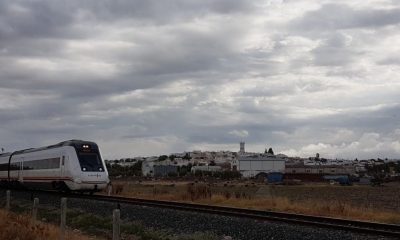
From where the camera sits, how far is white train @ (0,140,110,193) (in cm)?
3152

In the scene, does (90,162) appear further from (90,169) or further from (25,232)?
(25,232)

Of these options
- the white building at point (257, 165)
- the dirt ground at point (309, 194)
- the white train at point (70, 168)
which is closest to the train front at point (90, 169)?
the white train at point (70, 168)

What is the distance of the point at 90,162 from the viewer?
3238cm

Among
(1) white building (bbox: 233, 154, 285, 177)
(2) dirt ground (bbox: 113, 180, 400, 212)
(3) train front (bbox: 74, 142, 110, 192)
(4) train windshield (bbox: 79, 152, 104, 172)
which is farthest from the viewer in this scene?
(1) white building (bbox: 233, 154, 285, 177)

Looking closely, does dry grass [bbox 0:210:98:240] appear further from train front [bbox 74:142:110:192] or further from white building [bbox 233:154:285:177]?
white building [bbox 233:154:285:177]

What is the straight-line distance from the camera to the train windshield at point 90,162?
31.8 meters

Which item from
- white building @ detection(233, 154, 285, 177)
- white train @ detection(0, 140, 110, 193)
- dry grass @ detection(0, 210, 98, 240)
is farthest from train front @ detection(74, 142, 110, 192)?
white building @ detection(233, 154, 285, 177)

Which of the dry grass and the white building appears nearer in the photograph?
the dry grass

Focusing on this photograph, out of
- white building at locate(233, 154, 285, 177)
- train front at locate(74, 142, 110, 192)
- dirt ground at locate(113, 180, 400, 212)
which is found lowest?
dirt ground at locate(113, 180, 400, 212)

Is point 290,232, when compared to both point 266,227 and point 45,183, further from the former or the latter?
point 45,183

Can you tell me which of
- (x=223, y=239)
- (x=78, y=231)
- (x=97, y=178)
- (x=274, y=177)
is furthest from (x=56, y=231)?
(x=274, y=177)

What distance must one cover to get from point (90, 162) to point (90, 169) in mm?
571

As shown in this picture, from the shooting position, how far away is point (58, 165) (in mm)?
33062

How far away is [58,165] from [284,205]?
47.1 ft
